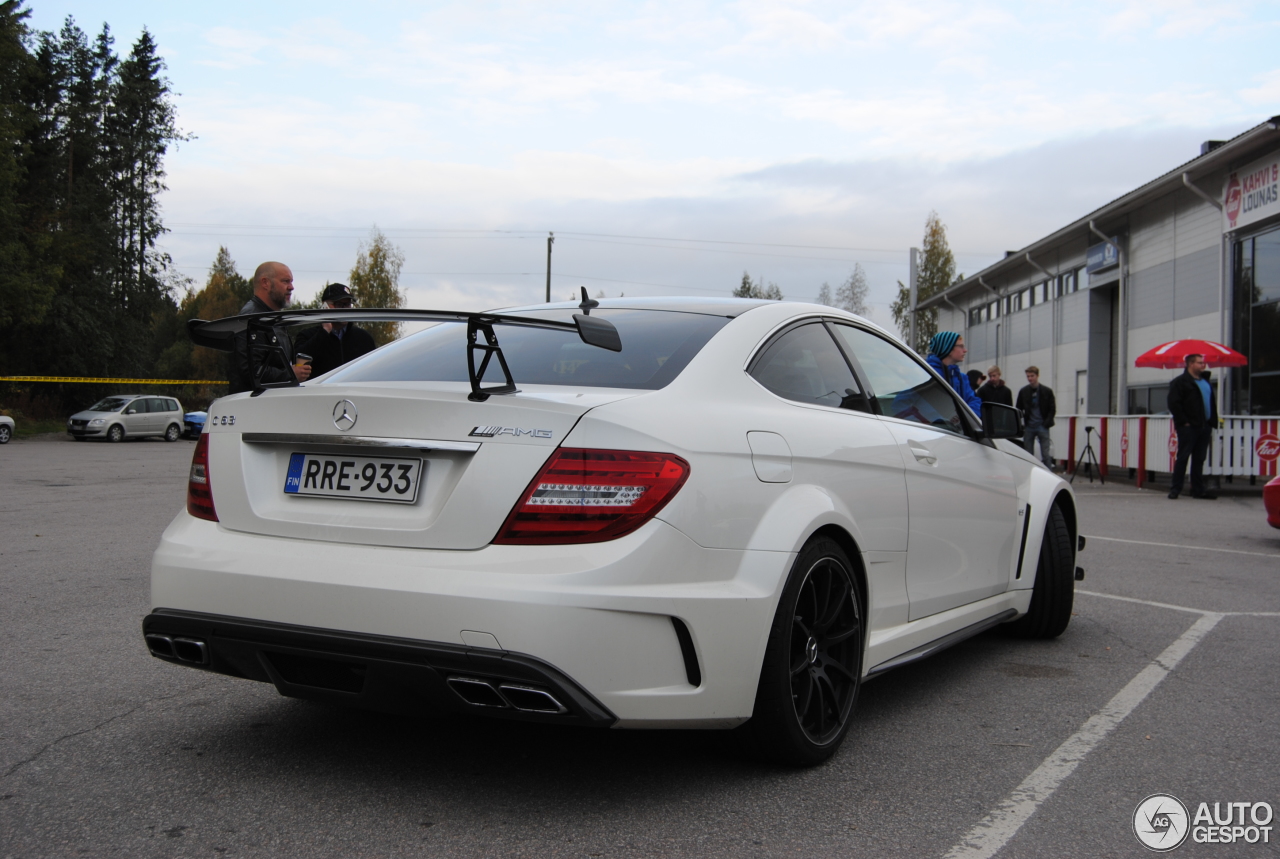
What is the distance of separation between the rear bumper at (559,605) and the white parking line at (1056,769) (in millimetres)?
677

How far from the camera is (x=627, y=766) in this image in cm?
337

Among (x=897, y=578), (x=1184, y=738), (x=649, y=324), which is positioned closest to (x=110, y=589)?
(x=649, y=324)

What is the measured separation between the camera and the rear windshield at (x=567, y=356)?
3.29 m

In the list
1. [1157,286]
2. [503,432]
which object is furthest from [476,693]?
[1157,286]

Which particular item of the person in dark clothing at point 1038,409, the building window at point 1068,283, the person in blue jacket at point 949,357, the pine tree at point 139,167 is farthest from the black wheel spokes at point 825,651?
the pine tree at point 139,167

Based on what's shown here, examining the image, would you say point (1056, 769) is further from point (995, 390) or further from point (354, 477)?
point (995, 390)

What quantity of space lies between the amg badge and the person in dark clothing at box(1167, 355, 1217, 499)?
14.7 meters

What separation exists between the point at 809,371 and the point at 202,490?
77.8 inches

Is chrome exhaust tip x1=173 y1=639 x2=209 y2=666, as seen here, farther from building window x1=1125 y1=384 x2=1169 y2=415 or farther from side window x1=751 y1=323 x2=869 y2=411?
building window x1=1125 y1=384 x2=1169 y2=415

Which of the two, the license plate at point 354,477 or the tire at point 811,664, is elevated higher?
the license plate at point 354,477

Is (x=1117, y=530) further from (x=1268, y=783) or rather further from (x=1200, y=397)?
(x=1268, y=783)

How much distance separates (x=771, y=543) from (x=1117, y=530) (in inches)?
351

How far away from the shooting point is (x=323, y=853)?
Result: 265cm

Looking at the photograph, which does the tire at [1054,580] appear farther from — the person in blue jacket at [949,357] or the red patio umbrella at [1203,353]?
the red patio umbrella at [1203,353]
